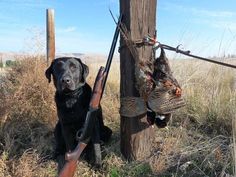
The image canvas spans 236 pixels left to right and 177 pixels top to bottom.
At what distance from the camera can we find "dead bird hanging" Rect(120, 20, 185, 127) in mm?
4020

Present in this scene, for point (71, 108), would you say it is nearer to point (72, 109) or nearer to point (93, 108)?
point (72, 109)

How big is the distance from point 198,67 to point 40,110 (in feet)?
9.88

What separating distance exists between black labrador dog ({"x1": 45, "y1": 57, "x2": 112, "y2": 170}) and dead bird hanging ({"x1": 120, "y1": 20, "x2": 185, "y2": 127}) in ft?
1.90

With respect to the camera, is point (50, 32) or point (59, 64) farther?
point (50, 32)

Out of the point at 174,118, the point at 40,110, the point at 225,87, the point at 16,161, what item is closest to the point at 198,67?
the point at 225,87

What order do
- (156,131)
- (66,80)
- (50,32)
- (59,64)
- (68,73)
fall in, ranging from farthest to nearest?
(50,32)
(156,131)
(59,64)
(68,73)
(66,80)

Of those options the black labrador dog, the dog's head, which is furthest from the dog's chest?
the dog's head

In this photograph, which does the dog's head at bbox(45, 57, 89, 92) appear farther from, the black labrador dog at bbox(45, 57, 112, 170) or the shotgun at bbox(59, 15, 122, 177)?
the shotgun at bbox(59, 15, 122, 177)

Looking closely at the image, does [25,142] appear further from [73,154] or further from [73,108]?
[73,154]

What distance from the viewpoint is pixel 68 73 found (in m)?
4.73

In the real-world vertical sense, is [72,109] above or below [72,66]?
below

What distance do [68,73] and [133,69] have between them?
0.85 meters

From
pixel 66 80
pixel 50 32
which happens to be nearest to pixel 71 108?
pixel 66 80

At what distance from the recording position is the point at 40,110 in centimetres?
610
